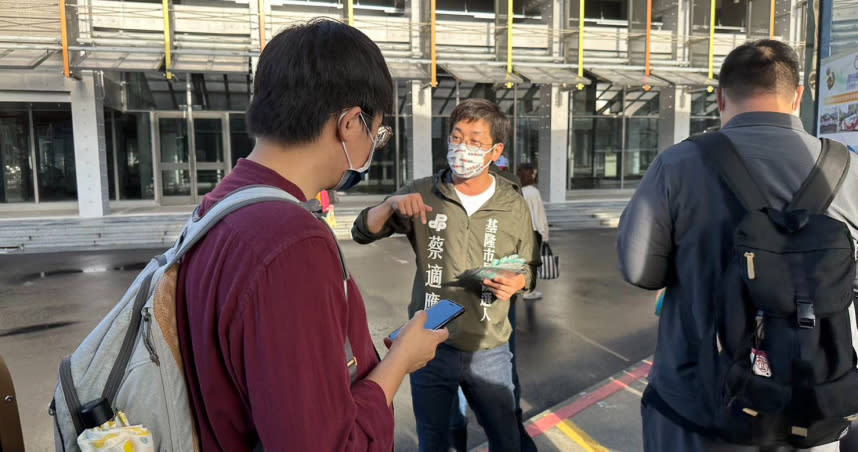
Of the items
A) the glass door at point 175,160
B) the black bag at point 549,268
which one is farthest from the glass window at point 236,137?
the black bag at point 549,268

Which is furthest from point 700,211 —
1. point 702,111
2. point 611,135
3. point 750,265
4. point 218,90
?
point 702,111

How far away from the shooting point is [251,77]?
17.1 meters

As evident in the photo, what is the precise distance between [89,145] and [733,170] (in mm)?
16648

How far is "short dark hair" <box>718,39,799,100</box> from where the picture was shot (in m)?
1.94

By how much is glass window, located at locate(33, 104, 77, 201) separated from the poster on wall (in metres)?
18.2

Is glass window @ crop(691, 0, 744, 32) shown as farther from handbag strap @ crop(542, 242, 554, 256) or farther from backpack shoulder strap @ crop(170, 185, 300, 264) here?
backpack shoulder strap @ crop(170, 185, 300, 264)

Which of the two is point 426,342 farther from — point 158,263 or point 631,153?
point 631,153

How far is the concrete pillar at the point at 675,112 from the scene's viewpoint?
2006 cm

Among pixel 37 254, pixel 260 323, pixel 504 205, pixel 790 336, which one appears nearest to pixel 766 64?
pixel 790 336

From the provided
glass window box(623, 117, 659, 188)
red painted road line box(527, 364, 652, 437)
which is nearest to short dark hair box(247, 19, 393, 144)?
red painted road line box(527, 364, 652, 437)

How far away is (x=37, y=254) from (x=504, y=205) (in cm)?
1224

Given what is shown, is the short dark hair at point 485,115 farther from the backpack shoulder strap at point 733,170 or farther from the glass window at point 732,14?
the glass window at point 732,14

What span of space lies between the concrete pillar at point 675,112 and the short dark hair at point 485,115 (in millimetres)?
18824

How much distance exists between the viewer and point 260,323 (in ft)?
3.32
